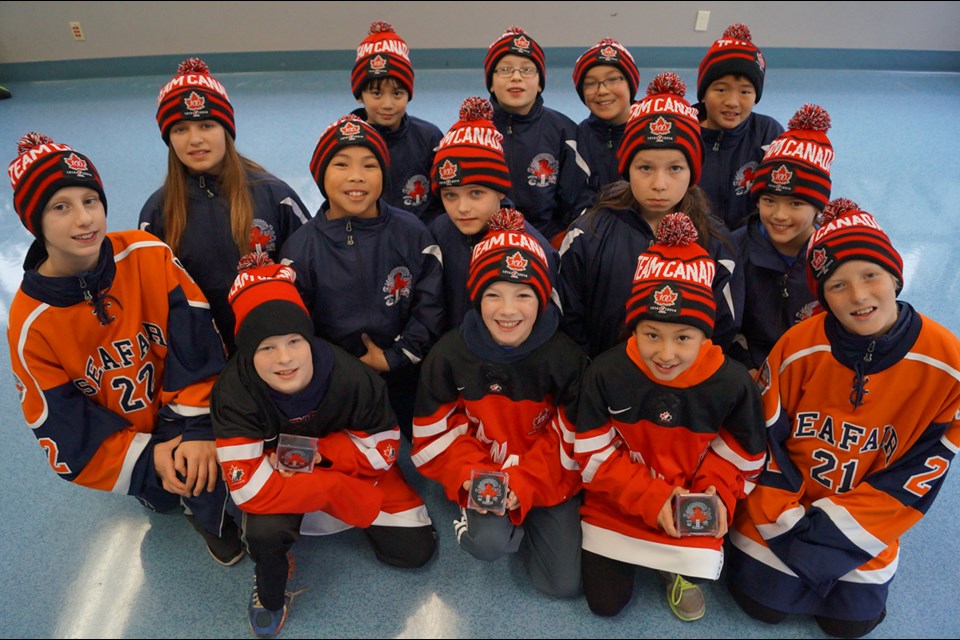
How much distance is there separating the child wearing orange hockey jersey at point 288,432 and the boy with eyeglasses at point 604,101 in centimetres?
148

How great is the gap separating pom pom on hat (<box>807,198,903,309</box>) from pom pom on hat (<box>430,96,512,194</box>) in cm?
104

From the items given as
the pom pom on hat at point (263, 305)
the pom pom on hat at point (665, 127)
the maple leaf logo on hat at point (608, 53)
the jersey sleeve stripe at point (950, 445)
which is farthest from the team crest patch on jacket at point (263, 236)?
the jersey sleeve stripe at point (950, 445)

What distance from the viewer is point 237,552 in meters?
A: 2.20

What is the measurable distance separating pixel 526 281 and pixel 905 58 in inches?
265

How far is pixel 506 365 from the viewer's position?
6.75 feet

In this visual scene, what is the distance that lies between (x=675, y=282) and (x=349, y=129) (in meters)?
1.21

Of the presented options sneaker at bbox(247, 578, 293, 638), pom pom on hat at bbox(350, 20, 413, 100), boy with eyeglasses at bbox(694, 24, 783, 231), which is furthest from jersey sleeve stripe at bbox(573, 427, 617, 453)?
pom pom on hat at bbox(350, 20, 413, 100)

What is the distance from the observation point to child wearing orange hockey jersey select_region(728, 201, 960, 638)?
5.81ft

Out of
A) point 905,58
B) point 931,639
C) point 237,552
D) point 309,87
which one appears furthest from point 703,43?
point 237,552

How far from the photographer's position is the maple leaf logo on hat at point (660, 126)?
2.16 m

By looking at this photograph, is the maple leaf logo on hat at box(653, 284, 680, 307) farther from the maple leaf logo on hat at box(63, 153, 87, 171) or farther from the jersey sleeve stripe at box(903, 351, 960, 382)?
the maple leaf logo on hat at box(63, 153, 87, 171)

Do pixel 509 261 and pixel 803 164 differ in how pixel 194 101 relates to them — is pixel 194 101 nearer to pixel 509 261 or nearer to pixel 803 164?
pixel 509 261

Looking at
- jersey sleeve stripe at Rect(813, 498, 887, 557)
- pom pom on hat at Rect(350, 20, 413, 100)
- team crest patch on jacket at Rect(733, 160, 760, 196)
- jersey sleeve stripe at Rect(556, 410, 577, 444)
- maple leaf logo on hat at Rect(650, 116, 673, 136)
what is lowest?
jersey sleeve stripe at Rect(813, 498, 887, 557)

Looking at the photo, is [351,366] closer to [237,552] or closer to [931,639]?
[237,552]
